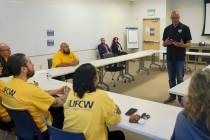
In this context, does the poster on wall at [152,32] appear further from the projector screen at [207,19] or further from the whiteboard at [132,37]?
the projector screen at [207,19]

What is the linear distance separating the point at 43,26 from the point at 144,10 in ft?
15.2

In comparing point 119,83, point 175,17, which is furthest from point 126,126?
point 119,83

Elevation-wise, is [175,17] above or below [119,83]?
above

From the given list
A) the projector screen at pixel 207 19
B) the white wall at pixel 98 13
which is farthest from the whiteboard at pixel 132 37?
the projector screen at pixel 207 19

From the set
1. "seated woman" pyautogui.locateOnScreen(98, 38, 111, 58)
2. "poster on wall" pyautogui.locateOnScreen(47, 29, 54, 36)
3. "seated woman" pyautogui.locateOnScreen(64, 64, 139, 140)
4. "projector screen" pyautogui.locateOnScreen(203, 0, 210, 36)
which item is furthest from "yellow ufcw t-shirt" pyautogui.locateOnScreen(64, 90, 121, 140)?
"projector screen" pyautogui.locateOnScreen(203, 0, 210, 36)

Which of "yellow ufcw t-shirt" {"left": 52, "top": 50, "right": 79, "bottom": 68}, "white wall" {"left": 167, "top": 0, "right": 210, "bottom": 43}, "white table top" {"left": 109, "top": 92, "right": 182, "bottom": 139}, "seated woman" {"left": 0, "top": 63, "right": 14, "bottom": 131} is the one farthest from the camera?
"white wall" {"left": 167, "top": 0, "right": 210, "bottom": 43}

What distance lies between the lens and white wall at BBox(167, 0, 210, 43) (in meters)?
8.62

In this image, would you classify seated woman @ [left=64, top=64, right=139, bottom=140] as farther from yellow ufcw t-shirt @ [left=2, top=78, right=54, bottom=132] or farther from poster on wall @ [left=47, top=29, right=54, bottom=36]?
poster on wall @ [left=47, top=29, right=54, bottom=36]

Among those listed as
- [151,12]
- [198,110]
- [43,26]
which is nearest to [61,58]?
[43,26]

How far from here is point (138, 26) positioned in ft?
32.3

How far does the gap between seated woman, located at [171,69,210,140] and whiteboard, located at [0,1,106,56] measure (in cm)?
552

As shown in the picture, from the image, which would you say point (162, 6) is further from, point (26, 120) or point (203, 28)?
point (26, 120)

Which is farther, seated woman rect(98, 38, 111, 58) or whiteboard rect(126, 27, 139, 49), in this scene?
whiteboard rect(126, 27, 139, 49)

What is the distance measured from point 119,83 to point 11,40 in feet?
9.81
